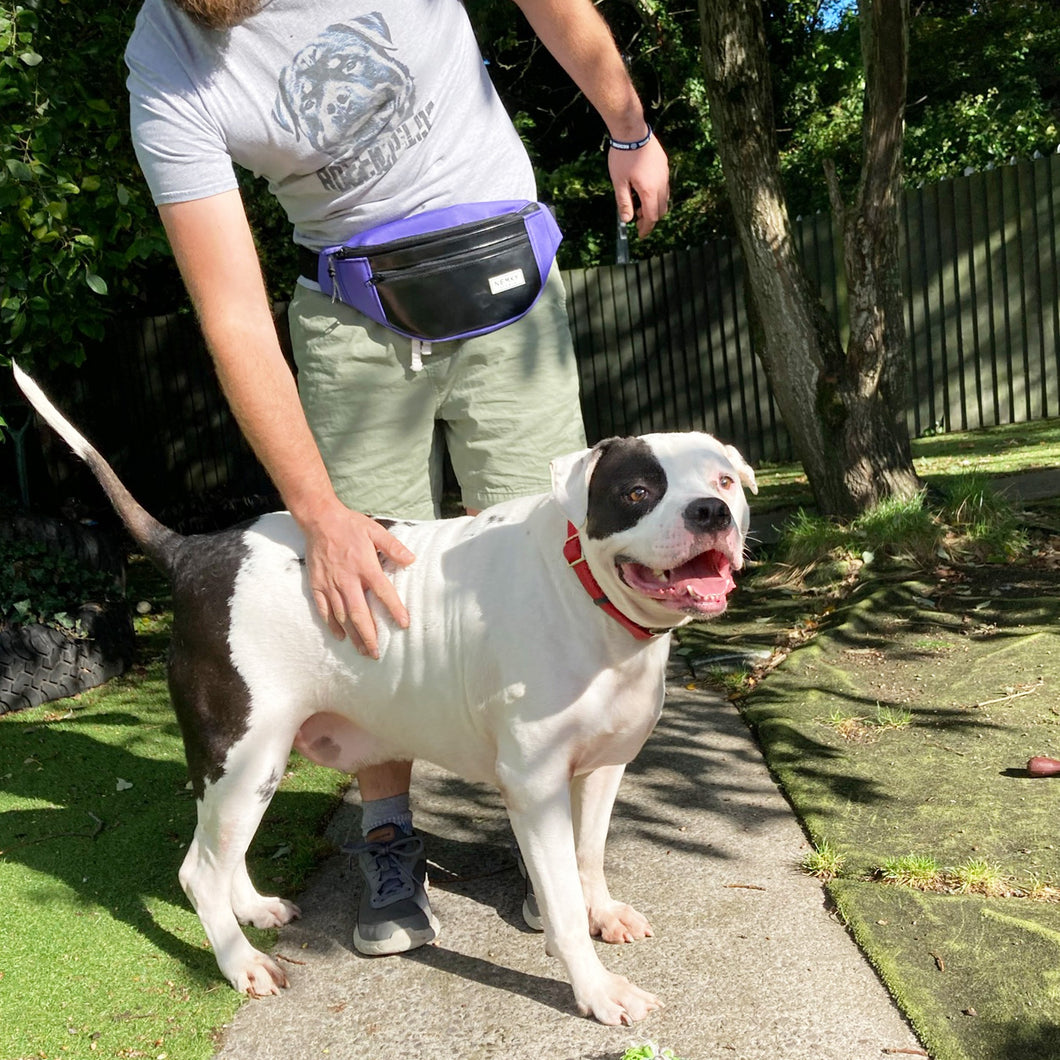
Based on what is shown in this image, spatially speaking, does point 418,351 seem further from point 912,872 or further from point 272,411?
point 912,872

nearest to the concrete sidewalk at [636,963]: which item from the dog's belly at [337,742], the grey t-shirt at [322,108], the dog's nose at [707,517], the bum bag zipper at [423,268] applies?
the dog's belly at [337,742]

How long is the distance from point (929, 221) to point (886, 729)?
8.29 metres

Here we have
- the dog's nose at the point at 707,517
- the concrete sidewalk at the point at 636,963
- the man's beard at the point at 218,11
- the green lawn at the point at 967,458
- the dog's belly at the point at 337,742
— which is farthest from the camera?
the green lawn at the point at 967,458

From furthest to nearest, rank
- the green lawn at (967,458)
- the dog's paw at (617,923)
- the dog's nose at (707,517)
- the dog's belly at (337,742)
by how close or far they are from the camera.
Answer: the green lawn at (967,458) < the dog's belly at (337,742) < the dog's paw at (617,923) < the dog's nose at (707,517)

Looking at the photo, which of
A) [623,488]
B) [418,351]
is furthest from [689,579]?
[418,351]

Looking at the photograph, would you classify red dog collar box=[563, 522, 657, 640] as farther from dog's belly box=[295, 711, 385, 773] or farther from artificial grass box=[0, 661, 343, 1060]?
artificial grass box=[0, 661, 343, 1060]

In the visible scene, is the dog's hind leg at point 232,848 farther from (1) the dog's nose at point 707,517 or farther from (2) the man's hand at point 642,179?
(2) the man's hand at point 642,179

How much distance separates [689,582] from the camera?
2.46 meters

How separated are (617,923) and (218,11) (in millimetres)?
2393

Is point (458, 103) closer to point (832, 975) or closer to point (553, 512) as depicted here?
point (553, 512)

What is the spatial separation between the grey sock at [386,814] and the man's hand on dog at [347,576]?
0.73 metres

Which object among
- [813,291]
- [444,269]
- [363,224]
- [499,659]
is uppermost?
[363,224]

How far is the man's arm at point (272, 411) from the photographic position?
2.78 meters

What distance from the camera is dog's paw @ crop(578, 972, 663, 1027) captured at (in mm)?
2572
